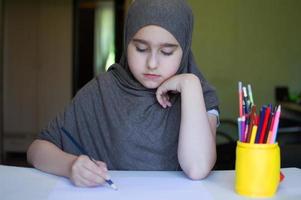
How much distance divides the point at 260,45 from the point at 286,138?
0.81m

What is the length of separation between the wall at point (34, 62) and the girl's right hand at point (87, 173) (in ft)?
14.6

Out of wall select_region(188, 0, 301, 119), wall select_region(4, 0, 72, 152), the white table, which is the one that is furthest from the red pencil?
wall select_region(4, 0, 72, 152)

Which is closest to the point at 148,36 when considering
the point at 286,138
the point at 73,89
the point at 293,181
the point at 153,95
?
the point at 153,95

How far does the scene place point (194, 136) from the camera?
97 cm

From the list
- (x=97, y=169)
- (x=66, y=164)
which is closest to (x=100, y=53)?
(x=66, y=164)

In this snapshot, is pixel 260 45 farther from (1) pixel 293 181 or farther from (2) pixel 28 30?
(2) pixel 28 30

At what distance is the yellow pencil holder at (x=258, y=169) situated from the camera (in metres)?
0.81

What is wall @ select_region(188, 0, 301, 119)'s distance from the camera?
3.42 metres

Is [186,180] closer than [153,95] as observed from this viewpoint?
Yes

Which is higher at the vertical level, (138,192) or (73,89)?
(138,192)

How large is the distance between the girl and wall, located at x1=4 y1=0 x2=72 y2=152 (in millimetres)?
4149

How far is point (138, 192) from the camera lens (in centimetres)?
84

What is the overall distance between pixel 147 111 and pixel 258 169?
0.39 m

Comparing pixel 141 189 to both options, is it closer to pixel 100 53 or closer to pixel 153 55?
pixel 153 55
